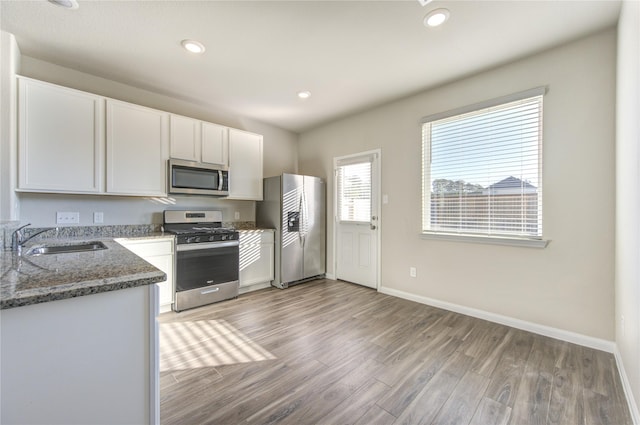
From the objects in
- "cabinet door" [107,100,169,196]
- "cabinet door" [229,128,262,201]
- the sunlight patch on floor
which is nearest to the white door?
"cabinet door" [229,128,262,201]

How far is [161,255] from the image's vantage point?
299cm

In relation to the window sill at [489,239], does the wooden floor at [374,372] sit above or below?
below

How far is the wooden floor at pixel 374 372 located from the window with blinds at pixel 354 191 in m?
1.61

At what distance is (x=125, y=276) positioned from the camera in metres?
Answer: 1.07

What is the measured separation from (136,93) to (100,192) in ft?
4.37

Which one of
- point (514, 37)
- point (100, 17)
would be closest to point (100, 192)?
point (100, 17)

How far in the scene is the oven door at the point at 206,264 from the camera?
10.2 ft

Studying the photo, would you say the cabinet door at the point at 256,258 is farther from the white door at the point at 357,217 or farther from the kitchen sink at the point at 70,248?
the kitchen sink at the point at 70,248

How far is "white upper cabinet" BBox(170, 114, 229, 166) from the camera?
10.9 ft

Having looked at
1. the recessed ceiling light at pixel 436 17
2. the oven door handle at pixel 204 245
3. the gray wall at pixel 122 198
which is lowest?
the oven door handle at pixel 204 245

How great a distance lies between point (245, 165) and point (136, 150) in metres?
1.36

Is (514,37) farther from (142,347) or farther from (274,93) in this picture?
(142,347)

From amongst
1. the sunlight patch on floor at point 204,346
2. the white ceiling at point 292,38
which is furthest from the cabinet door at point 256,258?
the white ceiling at point 292,38

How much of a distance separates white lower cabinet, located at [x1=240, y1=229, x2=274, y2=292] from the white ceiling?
1.93 m
